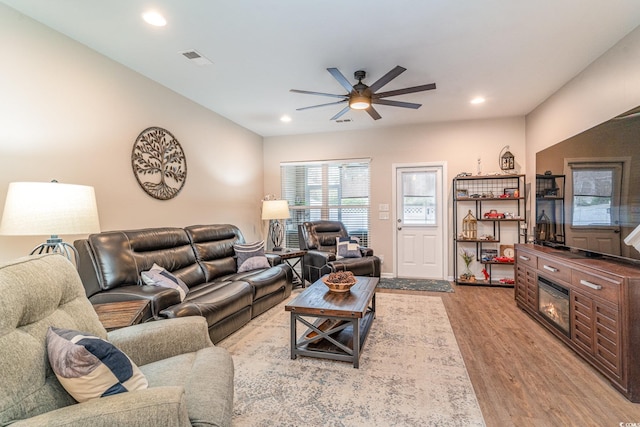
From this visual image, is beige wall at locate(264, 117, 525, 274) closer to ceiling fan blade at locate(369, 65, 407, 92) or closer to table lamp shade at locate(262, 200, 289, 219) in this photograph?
table lamp shade at locate(262, 200, 289, 219)

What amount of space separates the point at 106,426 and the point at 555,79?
184 inches

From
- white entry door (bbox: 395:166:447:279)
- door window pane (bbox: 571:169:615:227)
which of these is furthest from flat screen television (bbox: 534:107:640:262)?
white entry door (bbox: 395:166:447:279)

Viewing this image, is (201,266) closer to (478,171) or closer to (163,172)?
(163,172)

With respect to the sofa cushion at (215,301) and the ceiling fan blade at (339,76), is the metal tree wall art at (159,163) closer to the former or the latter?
the sofa cushion at (215,301)

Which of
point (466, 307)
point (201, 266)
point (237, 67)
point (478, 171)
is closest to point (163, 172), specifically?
point (201, 266)

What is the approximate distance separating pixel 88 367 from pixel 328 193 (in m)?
4.89

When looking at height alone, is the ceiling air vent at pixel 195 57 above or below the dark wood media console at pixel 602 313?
above

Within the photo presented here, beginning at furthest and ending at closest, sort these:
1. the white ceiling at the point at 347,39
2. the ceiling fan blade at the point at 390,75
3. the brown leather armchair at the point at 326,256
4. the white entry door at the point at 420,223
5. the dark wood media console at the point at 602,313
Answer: the white entry door at the point at 420,223
the brown leather armchair at the point at 326,256
the ceiling fan blade at the point at 390,75
the white ceiling at the point at 347,39
the dark wood media console at the point at 602,313

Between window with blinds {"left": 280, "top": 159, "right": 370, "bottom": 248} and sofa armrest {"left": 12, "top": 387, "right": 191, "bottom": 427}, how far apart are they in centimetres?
474

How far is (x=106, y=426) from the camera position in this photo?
897 millimetres

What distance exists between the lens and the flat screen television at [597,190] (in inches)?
86.8

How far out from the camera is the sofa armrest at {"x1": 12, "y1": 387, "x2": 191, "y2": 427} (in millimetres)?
891

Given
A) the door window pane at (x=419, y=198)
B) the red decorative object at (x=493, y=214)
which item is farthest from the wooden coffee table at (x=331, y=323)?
the red decorative object at (x=493, y=214)

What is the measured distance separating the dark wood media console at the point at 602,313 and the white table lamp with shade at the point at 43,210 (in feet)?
11.5
